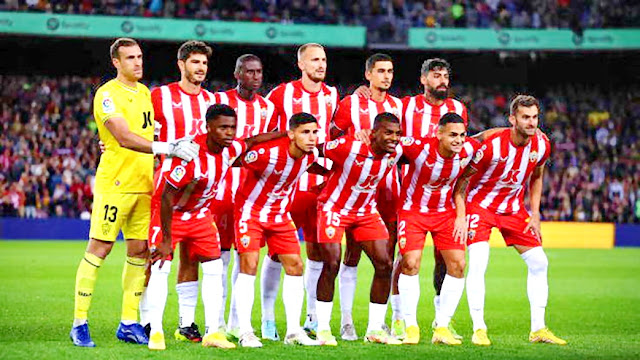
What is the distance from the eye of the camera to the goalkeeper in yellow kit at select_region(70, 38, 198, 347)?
838 centimetres

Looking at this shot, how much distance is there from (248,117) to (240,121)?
9cm

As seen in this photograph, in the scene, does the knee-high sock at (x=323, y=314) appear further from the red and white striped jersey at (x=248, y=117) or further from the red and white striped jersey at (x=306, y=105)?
the red and white striped jersey at (x=248, y=117)

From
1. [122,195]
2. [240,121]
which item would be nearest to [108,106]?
[122,195]

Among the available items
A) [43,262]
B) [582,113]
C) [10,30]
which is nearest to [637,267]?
[43,262]

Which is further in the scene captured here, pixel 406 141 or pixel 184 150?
pixel 406 141

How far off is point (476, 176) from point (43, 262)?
11706mm

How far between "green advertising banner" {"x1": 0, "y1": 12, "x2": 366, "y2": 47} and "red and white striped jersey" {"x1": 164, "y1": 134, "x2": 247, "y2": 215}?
21158 millimetres

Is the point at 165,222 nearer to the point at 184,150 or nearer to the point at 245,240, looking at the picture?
the point at 184,150

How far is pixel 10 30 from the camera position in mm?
27984

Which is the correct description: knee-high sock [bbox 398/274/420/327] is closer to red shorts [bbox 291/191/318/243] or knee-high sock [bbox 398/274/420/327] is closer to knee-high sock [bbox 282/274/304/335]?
knee-high sock [bbox 282/274/304/335]

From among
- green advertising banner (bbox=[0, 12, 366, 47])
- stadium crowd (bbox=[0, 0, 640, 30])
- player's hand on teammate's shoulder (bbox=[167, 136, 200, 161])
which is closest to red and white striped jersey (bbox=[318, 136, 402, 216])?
player's hand on teammate's shoulder (bbox=[167, 136, 200, 161])

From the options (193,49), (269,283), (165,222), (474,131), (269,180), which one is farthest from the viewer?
(474,131)

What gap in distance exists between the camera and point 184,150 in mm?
7797

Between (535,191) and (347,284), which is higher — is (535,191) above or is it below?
above
